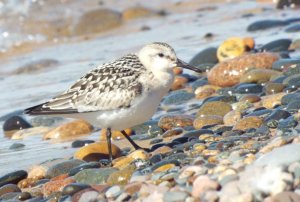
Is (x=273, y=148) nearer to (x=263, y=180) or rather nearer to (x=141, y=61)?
(x=263, y=180)

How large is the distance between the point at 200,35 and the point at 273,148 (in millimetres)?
7871

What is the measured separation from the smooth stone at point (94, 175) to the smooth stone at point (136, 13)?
9.90 meters

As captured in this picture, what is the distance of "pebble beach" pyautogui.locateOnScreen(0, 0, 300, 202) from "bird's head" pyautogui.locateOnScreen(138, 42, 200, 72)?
66 centimetres

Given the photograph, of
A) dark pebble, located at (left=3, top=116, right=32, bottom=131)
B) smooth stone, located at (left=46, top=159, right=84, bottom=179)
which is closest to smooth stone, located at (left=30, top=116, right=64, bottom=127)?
dark pebble, located at (left=3, top=116, right=32, bottom=131)

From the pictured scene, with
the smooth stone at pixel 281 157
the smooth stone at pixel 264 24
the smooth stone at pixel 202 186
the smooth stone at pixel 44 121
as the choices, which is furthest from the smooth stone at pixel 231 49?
the smooth stone at pixel 202 186

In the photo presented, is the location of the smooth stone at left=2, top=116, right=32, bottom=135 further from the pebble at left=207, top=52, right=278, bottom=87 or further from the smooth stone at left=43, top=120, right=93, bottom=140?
the pebble at left=207, top=52, right=278, bottom=87

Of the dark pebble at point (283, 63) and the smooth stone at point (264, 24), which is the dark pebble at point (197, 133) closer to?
the dark pebble at point (283, 63)

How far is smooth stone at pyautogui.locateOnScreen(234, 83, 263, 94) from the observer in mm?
9141

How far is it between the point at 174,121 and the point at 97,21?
26.6ft

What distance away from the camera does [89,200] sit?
6133 mm

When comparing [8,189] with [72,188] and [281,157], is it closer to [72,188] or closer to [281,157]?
[72,188]

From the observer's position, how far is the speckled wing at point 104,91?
733 cm

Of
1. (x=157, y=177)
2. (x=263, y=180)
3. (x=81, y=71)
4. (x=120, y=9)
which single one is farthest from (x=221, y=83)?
(x=120, y=9)

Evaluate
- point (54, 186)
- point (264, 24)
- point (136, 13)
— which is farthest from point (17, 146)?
point (136, 13)
